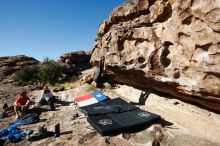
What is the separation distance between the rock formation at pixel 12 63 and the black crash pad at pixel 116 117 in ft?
76.0

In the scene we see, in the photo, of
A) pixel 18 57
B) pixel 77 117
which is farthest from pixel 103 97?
pixel 18 57

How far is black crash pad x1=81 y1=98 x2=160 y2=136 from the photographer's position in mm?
7291

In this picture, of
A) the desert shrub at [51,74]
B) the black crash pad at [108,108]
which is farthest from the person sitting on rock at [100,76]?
the desert shrub at [51,74]

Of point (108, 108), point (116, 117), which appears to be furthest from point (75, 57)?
point (116, 117)

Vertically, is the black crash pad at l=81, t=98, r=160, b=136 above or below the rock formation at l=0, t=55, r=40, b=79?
below

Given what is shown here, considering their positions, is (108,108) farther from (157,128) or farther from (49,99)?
(49,99)

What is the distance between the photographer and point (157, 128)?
293 inches

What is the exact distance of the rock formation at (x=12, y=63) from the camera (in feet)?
97.8

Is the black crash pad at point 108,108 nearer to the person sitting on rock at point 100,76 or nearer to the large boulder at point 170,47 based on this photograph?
the large boulder at point 170,47

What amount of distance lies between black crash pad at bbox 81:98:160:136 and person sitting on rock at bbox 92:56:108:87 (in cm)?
420

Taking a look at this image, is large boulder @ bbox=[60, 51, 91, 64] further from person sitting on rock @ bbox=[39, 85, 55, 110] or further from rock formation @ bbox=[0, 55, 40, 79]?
person sitting on rock @ bbox=[39, 85, 55, 110]

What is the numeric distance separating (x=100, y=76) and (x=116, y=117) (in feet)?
20.9

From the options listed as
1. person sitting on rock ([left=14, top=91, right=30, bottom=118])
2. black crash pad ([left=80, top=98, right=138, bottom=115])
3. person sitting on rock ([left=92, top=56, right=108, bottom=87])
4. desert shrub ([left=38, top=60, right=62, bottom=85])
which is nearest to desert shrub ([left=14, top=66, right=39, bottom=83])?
desert shrub ([left=38, top=60, right=62, bottom=85])

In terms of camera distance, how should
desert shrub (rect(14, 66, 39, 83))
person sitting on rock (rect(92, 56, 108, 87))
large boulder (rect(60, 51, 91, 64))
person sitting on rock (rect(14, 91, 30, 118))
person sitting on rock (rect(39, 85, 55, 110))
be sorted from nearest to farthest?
1. person sitting on rock (rect(14, 91, 30, 118))
2. person sitting on rock (rect(39, 85, 55, 110))
3. person sitting on rock (rect(92, 56, 108, 87))
4. desert shrub (rect(14, 66, 39, 83))
5. large boulder (rect(60, 51, 91, 64))
